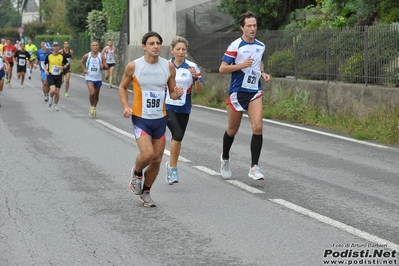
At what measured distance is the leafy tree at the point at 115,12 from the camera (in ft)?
152

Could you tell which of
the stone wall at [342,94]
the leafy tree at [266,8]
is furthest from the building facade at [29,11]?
the stone wall at [342,94]

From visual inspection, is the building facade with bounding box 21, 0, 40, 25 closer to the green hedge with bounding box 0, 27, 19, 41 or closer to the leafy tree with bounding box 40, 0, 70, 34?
the green hedge with bounding box 0, 27, 19, 41

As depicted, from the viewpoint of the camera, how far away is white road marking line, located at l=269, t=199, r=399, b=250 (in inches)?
→ 277

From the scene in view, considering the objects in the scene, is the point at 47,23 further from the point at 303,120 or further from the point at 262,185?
the point at 262,185

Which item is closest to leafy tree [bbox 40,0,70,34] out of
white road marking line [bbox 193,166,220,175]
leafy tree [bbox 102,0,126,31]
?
leafy tree [bbox 102,0,126,31]

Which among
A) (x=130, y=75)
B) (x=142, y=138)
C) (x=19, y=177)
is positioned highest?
(x=130, y=75)

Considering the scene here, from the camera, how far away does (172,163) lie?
1041 cm

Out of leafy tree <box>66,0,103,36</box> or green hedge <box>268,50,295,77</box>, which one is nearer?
green hedge <box>268,50,295,77</box>

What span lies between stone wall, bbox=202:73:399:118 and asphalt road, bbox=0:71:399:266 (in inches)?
50.1

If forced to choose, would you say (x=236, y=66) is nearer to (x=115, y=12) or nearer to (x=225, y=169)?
(x=225, y=169)

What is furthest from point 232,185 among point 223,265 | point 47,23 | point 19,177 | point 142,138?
point 47,23

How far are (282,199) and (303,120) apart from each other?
9209 mm

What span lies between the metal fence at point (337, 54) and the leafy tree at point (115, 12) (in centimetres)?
2453

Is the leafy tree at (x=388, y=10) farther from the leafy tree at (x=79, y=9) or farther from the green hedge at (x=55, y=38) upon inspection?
the green hedge at (x=55, y=38)
